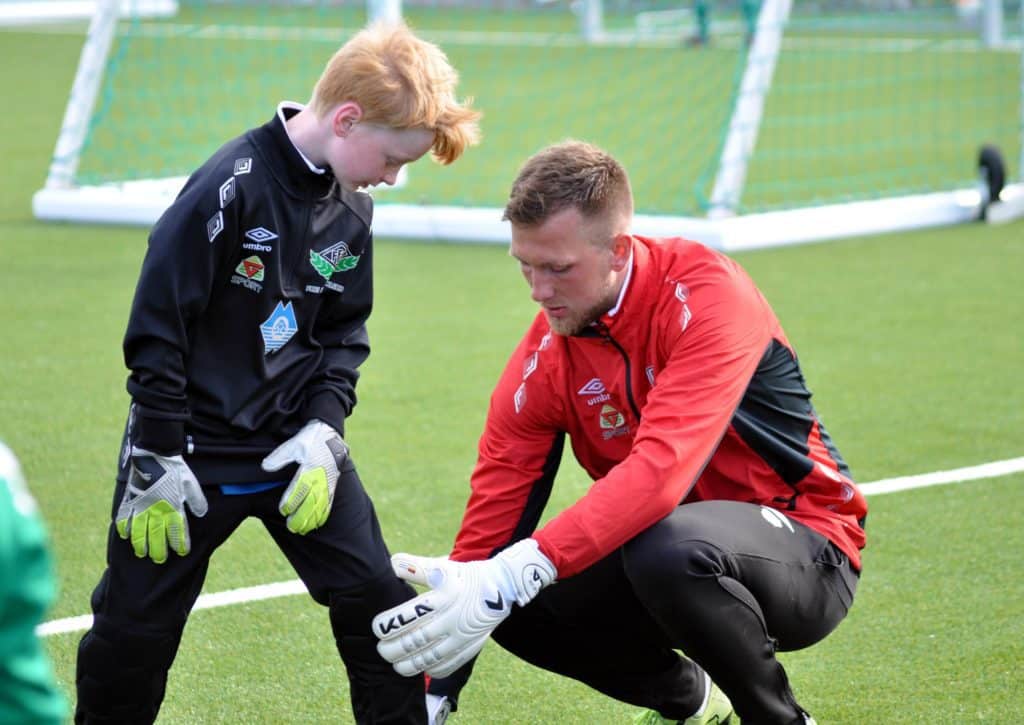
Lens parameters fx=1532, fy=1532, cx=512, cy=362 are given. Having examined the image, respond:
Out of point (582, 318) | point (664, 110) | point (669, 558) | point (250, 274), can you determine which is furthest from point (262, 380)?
point (664, 110)

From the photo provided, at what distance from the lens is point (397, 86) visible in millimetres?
2961

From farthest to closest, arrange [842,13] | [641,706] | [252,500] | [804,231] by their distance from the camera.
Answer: [842,13], [804,231], [641,706], [252,500]

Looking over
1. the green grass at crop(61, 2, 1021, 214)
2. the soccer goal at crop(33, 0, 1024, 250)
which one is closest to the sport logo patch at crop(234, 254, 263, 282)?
the soccer goal at crop(33, 0, 1024, 250)

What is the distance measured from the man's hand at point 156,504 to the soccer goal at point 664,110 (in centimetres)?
561

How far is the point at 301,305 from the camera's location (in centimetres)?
309

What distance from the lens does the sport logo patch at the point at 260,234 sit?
9.70 ft

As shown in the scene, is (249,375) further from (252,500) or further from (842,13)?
(842,13)

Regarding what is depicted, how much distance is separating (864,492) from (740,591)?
6.22ft

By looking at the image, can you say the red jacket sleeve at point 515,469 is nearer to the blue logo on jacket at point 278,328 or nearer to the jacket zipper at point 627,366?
the jacket zipper at point 627,366

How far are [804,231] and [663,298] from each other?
5771mm

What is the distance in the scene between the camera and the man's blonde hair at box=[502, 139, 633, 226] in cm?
301

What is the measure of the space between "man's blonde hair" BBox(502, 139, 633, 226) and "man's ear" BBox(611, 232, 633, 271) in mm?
41

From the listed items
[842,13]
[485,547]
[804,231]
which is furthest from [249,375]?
[842,13]

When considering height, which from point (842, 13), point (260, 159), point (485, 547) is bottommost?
point (842, 13)
